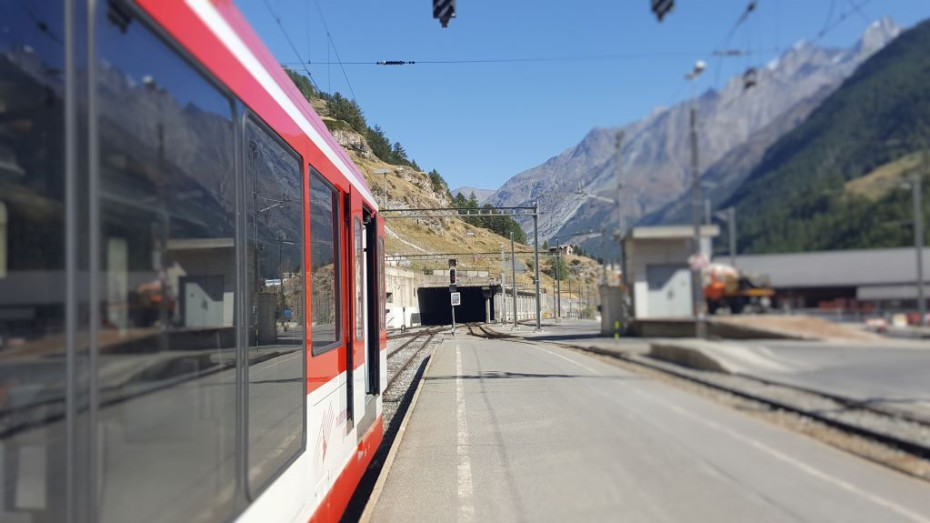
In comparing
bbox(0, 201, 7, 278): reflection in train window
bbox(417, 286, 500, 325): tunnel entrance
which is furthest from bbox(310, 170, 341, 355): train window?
bbox(417, 286, 500, 325): tunnel entrance

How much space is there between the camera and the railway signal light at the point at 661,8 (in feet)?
16.5

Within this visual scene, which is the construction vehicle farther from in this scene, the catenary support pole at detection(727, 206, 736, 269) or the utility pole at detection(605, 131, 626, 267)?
the utility pole at detection(605, 131, 626, 267)

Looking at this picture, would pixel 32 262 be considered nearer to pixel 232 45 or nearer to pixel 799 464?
pixel 232 45

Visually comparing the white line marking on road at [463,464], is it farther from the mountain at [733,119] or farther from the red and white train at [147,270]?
the mountain at [733,119]

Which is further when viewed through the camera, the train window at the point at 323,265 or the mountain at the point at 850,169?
the train window at the point at 323,265

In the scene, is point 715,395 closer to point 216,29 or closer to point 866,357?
point 866,357

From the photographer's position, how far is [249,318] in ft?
10.5

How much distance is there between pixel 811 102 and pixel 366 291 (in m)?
4.89

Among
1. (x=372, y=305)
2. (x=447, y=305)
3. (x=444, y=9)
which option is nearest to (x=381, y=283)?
(x=372, y=305)

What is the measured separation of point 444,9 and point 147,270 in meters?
6.79

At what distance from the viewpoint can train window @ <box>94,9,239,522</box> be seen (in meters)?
1.89

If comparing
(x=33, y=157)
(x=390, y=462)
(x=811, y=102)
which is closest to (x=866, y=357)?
(x=811, y=102)

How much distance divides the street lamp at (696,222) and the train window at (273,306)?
2282 mm

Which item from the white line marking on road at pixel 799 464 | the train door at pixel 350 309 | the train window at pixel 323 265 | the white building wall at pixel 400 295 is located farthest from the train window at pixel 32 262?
the white building wall at pixel 400 295
